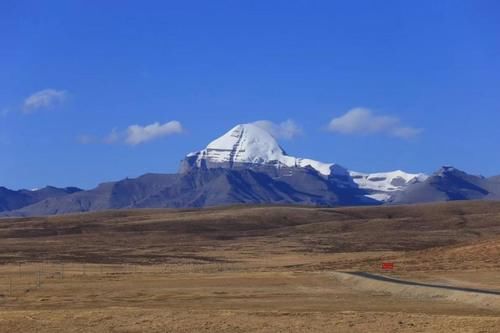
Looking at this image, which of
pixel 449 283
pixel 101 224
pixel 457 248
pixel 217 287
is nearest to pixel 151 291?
pixel 217 287

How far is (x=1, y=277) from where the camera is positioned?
64.0 meters

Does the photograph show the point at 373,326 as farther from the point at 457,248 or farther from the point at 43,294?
the point at 457,248

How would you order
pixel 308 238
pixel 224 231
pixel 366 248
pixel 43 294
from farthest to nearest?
pixel 224 231
pixel 308 238
pixel 366 248
pixel 43 294

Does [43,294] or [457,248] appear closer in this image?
[43,294]

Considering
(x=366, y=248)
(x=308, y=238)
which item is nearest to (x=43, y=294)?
(x=366, y=248)

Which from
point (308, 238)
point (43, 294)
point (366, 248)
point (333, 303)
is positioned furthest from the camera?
point (308, 238)

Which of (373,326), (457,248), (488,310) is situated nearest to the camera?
(373,326)

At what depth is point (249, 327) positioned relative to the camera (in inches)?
1208

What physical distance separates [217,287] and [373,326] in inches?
865

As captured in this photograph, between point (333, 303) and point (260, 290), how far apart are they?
903 centimetres

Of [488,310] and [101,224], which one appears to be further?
[101,224]

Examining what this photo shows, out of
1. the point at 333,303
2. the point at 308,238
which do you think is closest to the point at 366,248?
the point at 308,238

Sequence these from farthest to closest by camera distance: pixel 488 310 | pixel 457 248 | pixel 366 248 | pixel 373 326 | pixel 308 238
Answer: pixel 308 238 < pixel 366 248 < pixel 457 248 < pixel 488 310 < pixel 373 326

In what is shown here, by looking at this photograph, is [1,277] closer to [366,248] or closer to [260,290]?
[260,290]
